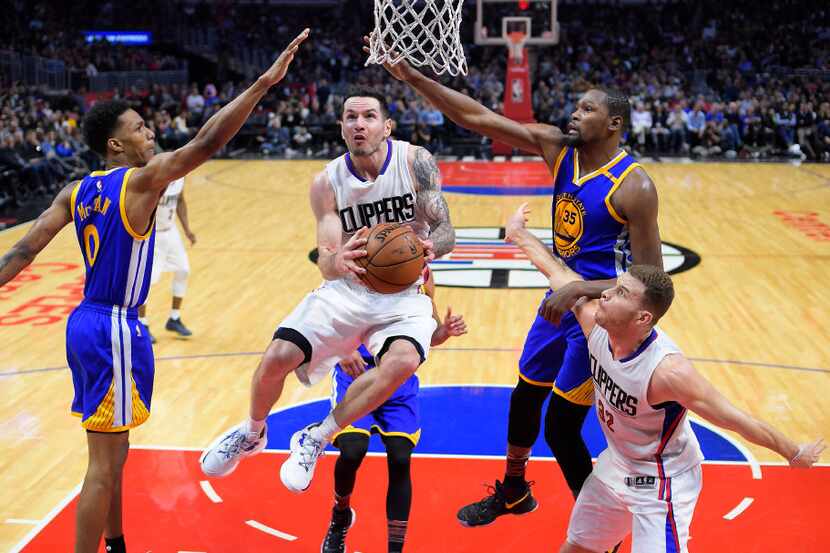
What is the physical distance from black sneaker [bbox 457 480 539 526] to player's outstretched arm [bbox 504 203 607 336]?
129 cm

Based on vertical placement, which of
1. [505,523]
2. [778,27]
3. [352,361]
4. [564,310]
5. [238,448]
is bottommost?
[505,523]

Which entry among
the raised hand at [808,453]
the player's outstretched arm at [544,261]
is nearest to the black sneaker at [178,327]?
the player's outstretched arm at [544,261]

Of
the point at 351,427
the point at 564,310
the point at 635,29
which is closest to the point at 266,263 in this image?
the point at 351,427

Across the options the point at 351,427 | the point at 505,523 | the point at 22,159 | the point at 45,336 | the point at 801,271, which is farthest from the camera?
A: the point at 22,159

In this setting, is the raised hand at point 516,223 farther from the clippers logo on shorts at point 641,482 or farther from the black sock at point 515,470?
the black sock at point 515,470

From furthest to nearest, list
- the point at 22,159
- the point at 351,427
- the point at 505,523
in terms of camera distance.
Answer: the point at 22,159 → the point at 505,523 → the point at 351,427

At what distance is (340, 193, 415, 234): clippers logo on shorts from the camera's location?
15.5ft

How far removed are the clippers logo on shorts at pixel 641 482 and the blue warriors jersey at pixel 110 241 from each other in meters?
2.27

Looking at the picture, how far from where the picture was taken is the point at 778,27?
28.8 m

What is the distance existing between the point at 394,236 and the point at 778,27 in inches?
1099

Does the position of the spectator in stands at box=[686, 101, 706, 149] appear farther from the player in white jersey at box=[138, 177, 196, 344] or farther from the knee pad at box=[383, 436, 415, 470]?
the knee pad at box=[383, 436, 415, 470]

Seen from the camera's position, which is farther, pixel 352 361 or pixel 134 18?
pixel 134 18

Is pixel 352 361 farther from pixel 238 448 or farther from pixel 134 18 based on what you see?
pixel 134 18

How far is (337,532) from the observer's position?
4633 millimetres
